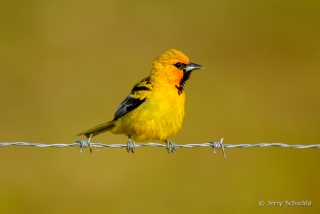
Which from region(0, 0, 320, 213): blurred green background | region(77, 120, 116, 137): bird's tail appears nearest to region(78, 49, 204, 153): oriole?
region(77, 120, 116, 137): bird's tail

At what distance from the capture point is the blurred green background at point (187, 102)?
10.1m

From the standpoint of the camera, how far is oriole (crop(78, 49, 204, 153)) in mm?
6758

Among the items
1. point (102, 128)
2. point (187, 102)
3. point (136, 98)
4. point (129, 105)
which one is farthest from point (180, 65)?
point (187, 102)

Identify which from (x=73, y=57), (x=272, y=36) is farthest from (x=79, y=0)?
(x=272, y=36)

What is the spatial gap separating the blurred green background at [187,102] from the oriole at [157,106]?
282 centimetres

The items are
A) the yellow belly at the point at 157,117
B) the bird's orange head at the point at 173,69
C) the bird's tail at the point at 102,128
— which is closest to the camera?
the yellow belly at the point at 157,117

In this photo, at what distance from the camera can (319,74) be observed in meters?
13.5

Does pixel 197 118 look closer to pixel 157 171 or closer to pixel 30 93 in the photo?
pixel 157 171

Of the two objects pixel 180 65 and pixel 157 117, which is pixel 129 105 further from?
pixel 180 65

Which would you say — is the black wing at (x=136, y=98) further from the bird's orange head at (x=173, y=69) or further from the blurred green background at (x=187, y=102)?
the blurred green background at (x=187, y=102)

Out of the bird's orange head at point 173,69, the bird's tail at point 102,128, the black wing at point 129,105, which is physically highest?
the bird's orange head at point 173,69

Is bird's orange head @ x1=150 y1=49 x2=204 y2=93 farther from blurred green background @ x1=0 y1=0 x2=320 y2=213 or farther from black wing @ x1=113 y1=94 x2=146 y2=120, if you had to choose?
blurred green background @ x1=0 y1=0 x2=320 y2=213

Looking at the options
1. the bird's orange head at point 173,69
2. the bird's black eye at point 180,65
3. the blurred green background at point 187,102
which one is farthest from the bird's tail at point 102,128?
the blurred green background at point 187,102

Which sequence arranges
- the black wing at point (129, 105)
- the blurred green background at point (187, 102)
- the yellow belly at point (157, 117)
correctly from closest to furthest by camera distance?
the yellow belly at point (157, 117) → the black wing at point (129, 105) → the blurred green background at point (187, 102)
